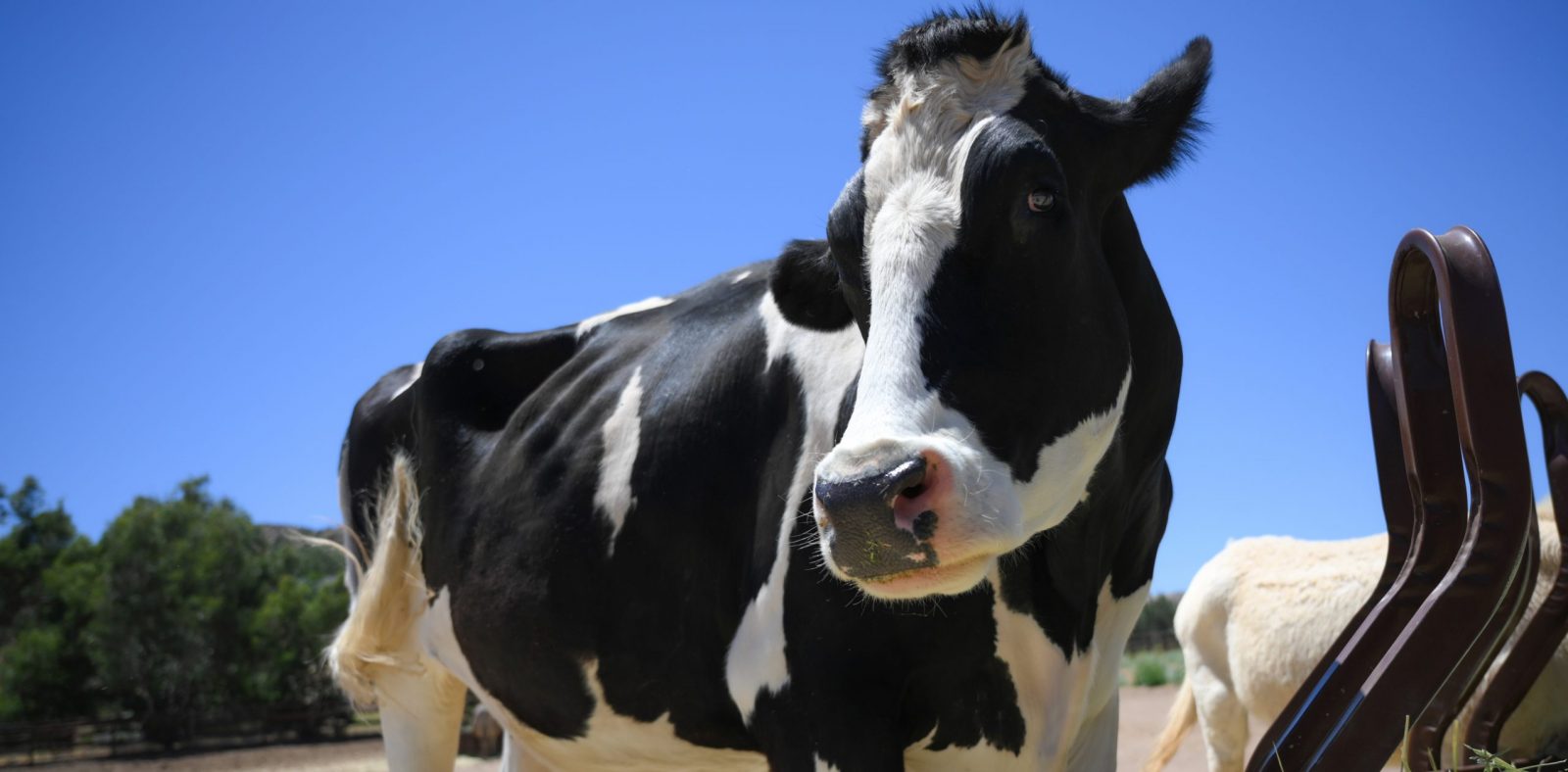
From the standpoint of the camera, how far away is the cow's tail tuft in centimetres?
453

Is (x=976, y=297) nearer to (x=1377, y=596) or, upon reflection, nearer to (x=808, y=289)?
(x=808, y=289)

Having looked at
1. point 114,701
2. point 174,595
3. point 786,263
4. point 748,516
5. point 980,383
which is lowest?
point 114,701

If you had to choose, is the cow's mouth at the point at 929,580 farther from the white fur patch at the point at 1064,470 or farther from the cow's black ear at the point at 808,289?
the cow's black ear at the point at 808,289

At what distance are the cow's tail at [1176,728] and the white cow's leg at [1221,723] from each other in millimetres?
129

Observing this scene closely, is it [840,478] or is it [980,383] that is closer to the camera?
[840,478]

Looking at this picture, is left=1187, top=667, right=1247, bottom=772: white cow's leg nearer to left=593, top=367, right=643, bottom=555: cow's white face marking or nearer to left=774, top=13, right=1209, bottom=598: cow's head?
left=593, top=367, right=643, bottom=555: cow's white face marking

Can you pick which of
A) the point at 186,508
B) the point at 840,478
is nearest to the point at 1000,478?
the point at 840,478

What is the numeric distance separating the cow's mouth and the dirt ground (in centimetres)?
817

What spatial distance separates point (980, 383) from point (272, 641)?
42.3m

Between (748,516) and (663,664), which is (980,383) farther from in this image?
(663,664)

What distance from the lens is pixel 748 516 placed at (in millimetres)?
3100

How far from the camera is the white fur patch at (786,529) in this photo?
2834 mm

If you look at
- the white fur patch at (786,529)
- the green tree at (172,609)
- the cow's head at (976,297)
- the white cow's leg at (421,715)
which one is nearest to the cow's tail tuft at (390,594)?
the white cow's leg at (421,715)

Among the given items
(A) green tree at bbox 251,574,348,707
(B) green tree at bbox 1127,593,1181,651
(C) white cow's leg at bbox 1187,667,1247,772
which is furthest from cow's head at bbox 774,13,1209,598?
(A) green tree at bbox 251,574,348,707
